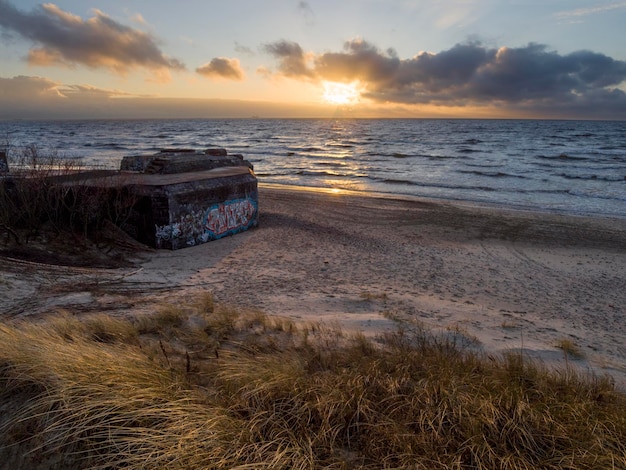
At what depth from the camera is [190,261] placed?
8266mm

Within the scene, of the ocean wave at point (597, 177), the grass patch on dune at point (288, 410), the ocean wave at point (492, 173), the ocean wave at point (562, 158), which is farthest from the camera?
the ocean wave at point (562, 158)

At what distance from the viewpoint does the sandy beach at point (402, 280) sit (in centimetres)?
539

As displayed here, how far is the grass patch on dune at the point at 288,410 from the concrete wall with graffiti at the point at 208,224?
195 inches

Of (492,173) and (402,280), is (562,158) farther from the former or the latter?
(402,280)

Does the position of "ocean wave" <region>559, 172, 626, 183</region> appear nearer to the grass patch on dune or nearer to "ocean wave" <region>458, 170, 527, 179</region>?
"ocean wave" <region>458, 170, 527, 179</region>

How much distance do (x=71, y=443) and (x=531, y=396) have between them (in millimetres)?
3418

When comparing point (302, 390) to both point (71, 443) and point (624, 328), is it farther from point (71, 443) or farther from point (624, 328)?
point (624, 328)

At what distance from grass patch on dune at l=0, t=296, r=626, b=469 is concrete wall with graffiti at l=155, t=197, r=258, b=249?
16.3ft

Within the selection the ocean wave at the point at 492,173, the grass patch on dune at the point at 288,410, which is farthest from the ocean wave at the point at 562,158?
the grass patch on dune at the point at 288,410

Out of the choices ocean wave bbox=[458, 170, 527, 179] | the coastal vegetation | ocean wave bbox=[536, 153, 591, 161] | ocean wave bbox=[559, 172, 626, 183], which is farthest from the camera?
ocean wave bbox=[536, 153, 591, 161]

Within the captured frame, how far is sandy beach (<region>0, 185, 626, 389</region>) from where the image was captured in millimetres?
5391

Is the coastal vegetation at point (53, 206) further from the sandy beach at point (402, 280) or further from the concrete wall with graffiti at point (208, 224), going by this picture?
the sandy beach at point (402, 280)

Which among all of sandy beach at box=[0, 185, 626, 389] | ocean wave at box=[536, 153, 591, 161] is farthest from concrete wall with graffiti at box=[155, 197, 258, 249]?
ocean wave at box=[536, 153, 591, 161]

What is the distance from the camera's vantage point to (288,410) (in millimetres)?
2914
